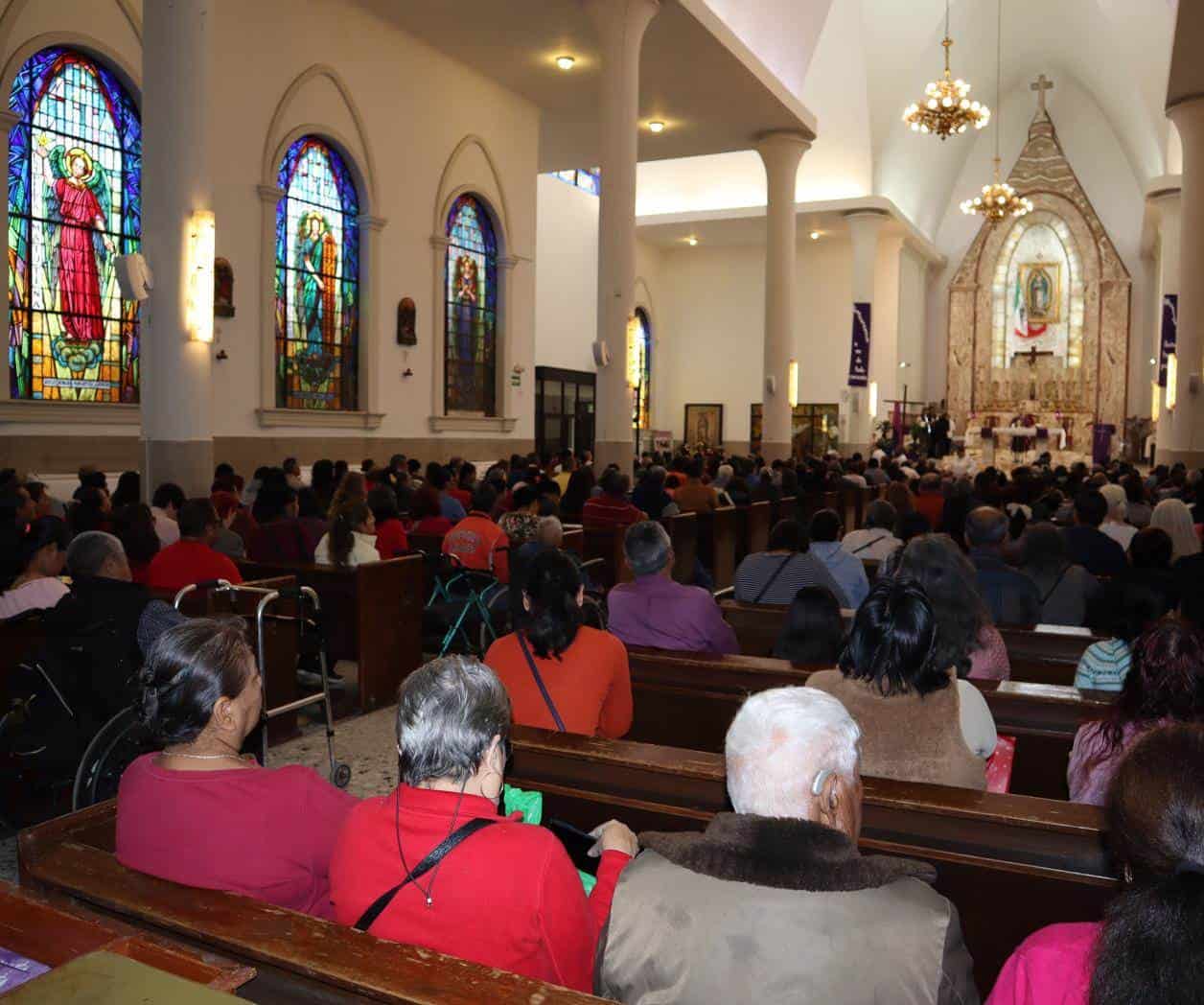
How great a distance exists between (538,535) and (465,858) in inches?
189

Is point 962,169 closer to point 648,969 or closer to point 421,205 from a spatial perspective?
point 421,205

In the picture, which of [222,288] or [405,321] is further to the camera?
[405,321]

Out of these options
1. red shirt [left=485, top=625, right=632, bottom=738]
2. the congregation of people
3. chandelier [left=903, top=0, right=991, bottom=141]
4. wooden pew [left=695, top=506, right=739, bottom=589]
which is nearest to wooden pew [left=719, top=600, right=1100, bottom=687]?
the congregation of people

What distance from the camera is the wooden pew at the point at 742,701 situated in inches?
138

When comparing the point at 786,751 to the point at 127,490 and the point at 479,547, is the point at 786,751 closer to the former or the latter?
the point at 479,547

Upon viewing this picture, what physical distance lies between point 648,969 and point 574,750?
130cm

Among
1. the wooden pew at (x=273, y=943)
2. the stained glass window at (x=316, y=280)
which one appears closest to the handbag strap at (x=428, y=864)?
the wooden pew at (x=273, y=943)

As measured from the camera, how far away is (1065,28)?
25.4m

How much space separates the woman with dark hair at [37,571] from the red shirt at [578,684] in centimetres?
215

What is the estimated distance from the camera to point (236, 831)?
2068mm

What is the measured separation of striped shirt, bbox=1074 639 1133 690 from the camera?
12.2 ft

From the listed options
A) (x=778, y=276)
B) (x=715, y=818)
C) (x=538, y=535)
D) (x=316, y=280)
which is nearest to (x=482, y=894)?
(x=715, y=818)

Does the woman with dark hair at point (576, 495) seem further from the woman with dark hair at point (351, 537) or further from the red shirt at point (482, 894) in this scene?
the red shirt at point (482, 894)

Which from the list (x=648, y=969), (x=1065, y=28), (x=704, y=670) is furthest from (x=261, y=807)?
(x=1065, y=28)
